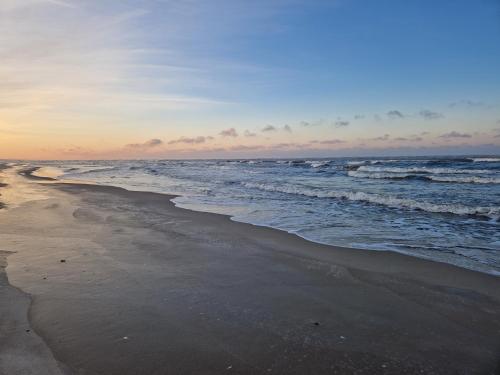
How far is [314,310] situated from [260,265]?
6.93 feet

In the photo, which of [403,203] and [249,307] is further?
[403,203]

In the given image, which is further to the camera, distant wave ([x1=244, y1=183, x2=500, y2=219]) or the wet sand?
distant wave ([x1=244, y1=183, x2=500, y2=219])

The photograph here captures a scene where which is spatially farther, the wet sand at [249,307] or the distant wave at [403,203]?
the distant wave at [403,203]

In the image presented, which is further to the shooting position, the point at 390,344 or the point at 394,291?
the point at 394,291

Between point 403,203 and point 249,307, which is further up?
point 403,203

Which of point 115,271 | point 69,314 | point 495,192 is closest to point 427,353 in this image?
point 69,314

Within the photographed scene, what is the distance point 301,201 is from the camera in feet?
50.7

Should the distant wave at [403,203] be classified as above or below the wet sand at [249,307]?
above

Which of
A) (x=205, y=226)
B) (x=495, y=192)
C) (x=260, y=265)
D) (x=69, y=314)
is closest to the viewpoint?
(x=69, y=314)

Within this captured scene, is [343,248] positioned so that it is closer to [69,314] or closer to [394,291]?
[394,291]

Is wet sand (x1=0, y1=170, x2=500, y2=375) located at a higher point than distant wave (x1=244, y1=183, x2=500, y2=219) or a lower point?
lower

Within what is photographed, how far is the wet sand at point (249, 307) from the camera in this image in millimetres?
3381

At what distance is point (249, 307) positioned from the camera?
4.59 m

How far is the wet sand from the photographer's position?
3381 mm
